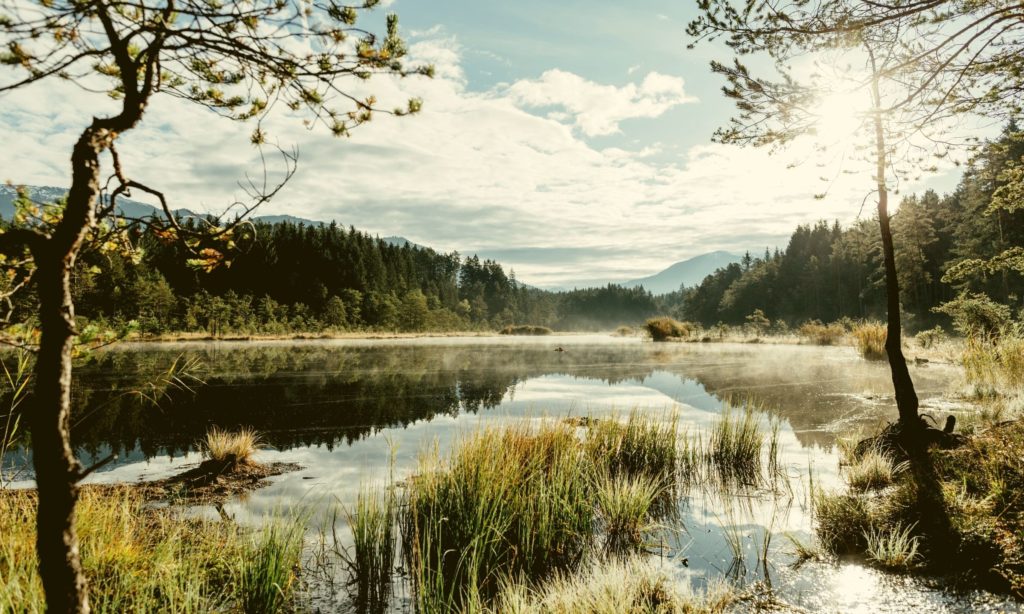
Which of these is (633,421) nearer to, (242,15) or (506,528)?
(506,528)

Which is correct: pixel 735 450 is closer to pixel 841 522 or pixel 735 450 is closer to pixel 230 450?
pixel 841 522

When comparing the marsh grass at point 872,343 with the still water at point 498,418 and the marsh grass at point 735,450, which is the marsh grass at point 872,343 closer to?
the still water at point 498,418

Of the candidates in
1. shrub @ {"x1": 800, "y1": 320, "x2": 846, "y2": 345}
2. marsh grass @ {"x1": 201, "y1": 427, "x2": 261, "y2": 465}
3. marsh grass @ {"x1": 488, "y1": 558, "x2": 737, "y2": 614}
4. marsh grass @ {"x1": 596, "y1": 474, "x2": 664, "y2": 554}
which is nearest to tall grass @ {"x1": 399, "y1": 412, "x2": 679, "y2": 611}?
marsh grass @ {"x1": 596, "y1": 474, "x2": 664, "y2": 554}

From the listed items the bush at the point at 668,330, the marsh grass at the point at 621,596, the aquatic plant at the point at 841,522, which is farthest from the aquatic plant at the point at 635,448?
the bush at the point at 668,330

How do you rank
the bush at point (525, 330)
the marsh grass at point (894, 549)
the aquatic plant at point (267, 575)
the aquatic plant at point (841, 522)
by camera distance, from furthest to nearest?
the bush at point (525, 330)
the aquatic plant at point (841, 522)
the marsh grass at point (894, 549)
the aquatic plant at point (267, 575)

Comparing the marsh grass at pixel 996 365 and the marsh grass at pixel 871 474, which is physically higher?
the marsh grass at pixel 996 365

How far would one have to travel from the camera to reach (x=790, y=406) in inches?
500

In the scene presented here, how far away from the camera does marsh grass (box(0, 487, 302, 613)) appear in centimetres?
345

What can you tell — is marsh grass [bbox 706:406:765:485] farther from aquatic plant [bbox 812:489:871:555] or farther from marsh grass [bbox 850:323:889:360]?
marsh grass [bbox 850:323:889:360]

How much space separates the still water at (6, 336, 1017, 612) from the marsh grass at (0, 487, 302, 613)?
0.51m

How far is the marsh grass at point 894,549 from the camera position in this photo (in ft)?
14.9

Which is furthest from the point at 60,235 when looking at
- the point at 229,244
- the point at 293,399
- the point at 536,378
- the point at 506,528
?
the point at 536,378

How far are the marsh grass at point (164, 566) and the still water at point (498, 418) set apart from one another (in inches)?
20.2

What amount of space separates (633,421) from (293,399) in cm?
970
